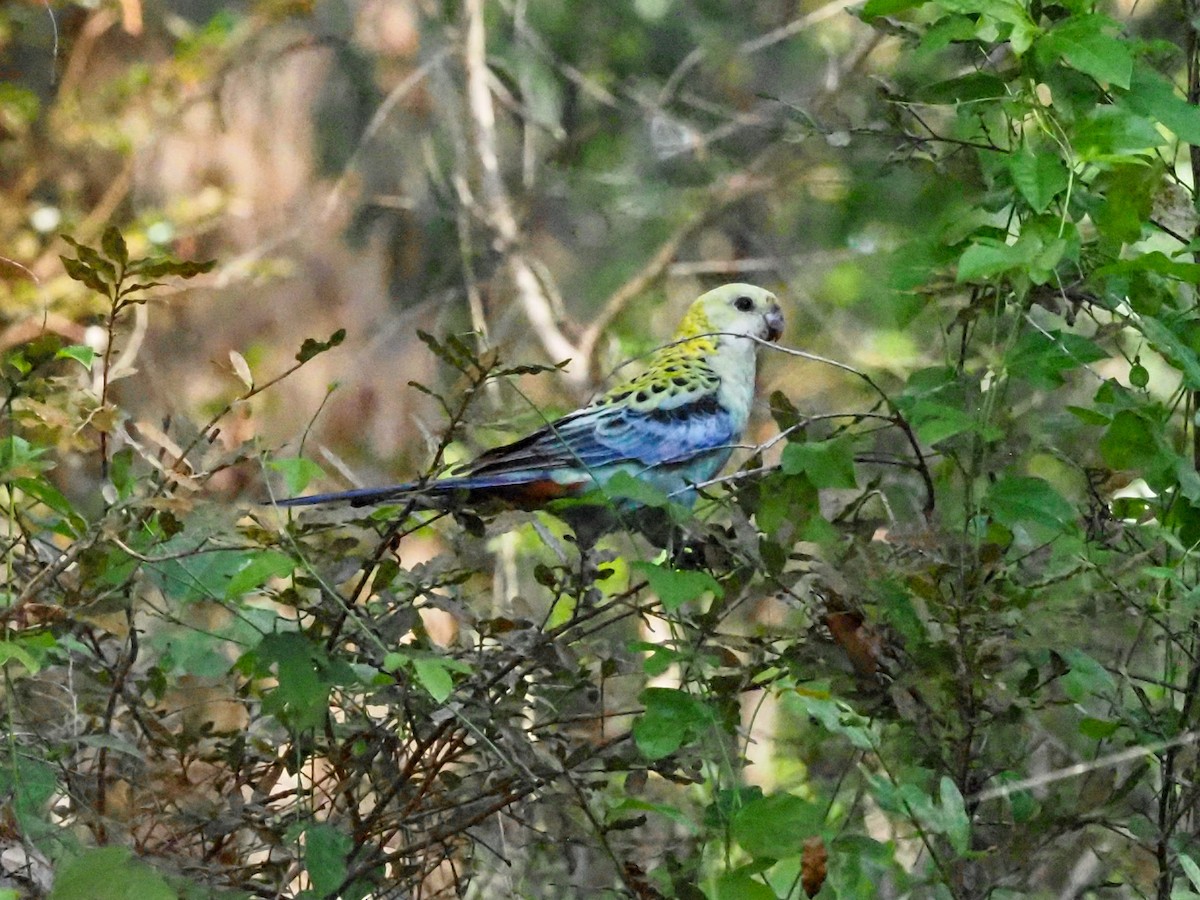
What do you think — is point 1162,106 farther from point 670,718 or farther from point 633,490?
point 670,718

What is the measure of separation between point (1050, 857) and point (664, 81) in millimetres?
4498

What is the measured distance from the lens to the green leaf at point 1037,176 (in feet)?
4.03

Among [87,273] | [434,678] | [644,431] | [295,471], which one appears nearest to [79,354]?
[87,273]

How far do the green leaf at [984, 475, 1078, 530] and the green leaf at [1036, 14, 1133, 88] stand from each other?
14.3 inches

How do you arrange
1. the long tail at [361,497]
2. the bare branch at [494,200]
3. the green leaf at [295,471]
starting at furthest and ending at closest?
the bare branch at [494,200], the long tail at [361,497], the green leaf at [295,471]

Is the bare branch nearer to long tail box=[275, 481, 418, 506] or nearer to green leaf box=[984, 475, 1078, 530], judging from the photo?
long tail box=[275, 481, 418, 506]

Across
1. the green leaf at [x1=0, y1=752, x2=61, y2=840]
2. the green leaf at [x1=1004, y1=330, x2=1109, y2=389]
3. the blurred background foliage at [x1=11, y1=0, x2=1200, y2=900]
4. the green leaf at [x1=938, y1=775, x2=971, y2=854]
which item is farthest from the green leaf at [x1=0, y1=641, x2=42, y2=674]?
the green leaf at [x1=1004, y1=330, x2=1109, y2=389]

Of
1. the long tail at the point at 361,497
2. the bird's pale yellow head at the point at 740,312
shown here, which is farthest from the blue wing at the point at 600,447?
the bird's pale yellow head at the point at 740,312

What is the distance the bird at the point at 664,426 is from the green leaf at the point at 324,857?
0.71 metres

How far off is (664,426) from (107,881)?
4.92ft

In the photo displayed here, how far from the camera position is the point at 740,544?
4.43 ft

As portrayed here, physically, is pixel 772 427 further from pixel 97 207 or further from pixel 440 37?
pixel 97 207

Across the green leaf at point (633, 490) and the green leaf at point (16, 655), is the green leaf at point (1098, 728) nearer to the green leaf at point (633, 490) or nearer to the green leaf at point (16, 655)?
the green leaf at point (633, 490)

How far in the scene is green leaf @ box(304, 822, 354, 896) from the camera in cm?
127
